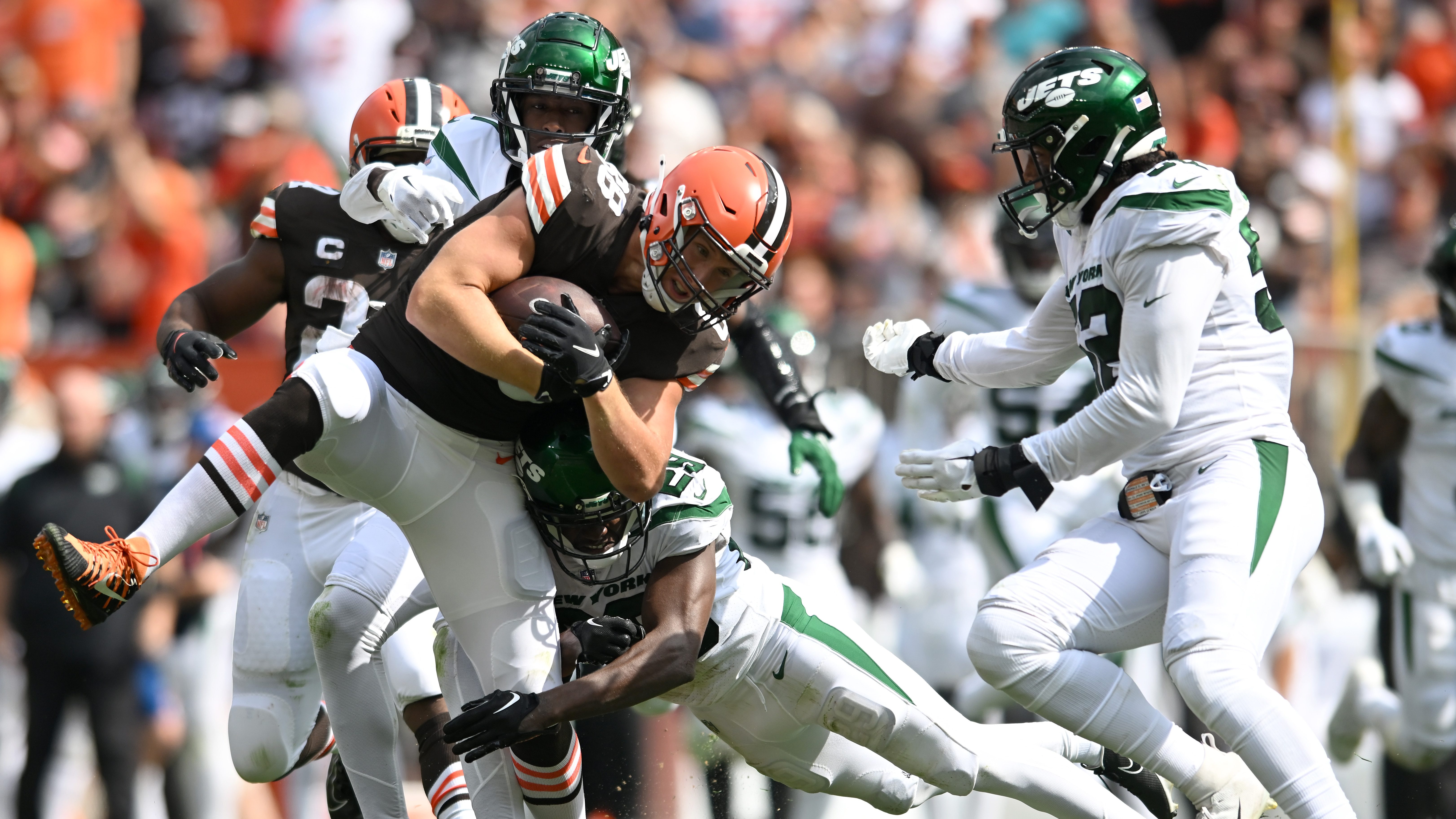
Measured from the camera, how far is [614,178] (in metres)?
3.97

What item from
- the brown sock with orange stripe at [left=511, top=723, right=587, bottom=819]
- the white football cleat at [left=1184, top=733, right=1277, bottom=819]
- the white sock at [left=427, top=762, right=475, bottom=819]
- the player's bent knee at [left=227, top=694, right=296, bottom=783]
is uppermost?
the brown sock with orange stripe at [left=511, top=723, right=587, bottom=819]

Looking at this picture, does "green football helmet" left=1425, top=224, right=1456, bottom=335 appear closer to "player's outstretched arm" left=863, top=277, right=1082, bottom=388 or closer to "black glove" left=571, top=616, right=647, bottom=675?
"player's outstretched arm" left=863, top=277, right=1082, bottom=388

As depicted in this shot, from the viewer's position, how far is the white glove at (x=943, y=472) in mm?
4277

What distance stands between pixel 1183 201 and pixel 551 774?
2074 mm

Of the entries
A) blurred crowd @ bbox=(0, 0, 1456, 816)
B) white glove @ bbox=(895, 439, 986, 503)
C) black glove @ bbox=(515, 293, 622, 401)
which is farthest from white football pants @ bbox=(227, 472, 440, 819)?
blurred crowd @ bbox=(0, 0, 1456, 816)

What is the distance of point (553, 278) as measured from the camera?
12.6ft

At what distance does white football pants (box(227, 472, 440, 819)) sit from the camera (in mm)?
4465

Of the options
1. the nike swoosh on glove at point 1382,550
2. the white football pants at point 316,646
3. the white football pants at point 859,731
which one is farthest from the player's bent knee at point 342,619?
the nike swoosh on glove at point 1382,550

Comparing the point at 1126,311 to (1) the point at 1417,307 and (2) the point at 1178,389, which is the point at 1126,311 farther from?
(1) the point at 1417,307

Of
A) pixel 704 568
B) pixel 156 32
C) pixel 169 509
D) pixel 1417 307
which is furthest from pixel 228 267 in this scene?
pixel 1417 307

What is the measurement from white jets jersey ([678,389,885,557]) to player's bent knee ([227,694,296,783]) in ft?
9.16

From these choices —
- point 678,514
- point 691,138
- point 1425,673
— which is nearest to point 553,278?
point 678,514

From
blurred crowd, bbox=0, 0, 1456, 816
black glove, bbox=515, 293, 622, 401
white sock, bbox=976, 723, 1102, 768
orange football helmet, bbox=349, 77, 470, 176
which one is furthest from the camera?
blurred crowd, bbox=0, 0, 1456, 816

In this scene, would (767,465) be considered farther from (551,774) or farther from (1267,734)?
(1267,734)
